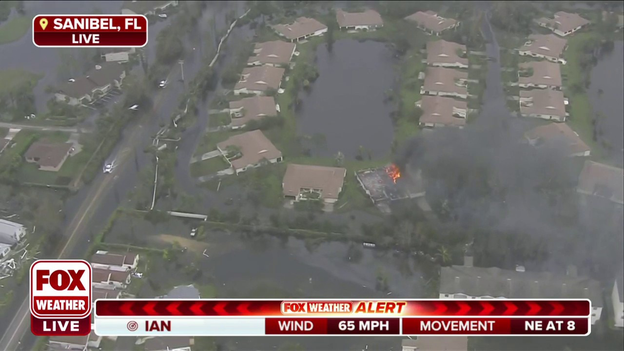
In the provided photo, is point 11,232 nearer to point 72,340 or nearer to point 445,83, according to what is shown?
point 72,340

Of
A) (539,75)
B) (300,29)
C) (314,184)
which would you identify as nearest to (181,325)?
(314,184)

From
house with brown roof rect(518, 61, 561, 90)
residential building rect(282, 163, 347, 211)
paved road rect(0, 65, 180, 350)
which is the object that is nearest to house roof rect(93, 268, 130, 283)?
paved road rect(0, 65, 180, 350)

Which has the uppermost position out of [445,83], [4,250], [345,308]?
[345,308]

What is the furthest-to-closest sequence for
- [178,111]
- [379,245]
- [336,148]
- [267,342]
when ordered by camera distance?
[178,111] < [336,148] < [379,245] < [267,342]

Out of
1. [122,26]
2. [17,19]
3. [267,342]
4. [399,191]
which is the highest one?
[122,26]

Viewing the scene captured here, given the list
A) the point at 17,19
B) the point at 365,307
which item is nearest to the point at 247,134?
the point at 17,19

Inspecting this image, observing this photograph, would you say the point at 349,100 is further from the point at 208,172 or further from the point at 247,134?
the point at 208,172

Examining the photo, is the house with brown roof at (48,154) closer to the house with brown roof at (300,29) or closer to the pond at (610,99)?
the house with brown roof at (300,29)
